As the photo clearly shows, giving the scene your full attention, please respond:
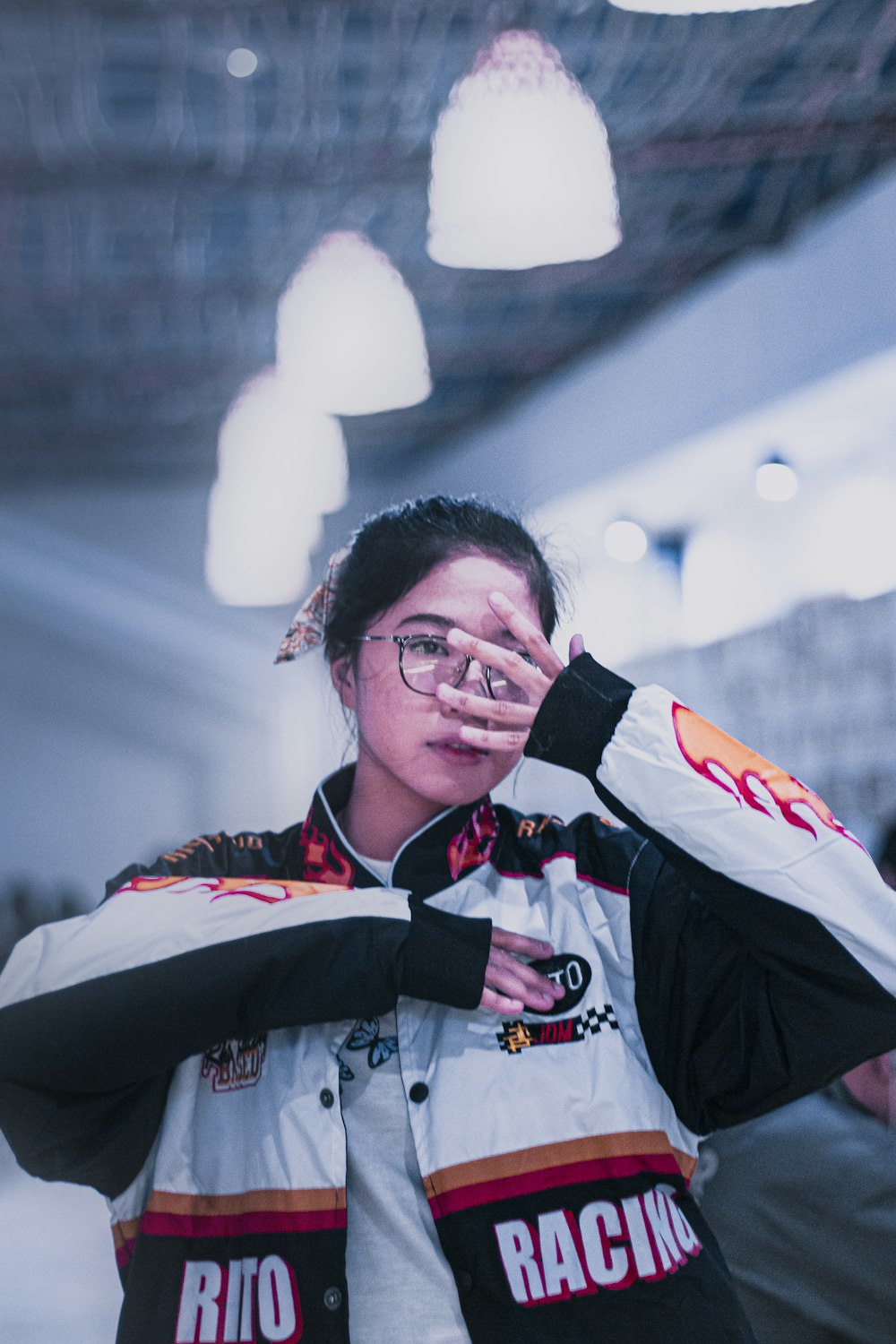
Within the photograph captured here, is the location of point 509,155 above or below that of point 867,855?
above

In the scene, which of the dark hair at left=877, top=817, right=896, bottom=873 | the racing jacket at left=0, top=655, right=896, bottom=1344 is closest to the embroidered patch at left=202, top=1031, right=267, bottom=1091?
the racing jacket at left=0, top=655, right=896, bottom=1344

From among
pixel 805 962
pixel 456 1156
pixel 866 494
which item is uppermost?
pixel 866 494

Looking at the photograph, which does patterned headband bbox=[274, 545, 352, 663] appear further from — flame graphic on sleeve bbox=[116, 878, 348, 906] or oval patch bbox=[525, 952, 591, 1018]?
oval patch bbox=[525, 952, 591, 1018]

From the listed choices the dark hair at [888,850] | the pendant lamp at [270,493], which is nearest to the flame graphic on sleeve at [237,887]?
the pendant lamp at [270,493]

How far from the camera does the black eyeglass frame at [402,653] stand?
0.92 metres

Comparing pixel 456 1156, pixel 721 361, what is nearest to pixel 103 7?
pixel 721 361

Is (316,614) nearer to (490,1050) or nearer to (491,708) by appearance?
(491,708)

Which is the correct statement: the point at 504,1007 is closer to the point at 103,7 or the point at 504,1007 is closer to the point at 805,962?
the point at 805,962

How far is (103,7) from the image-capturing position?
71.3 inches

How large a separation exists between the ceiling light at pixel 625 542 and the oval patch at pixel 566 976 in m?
0.82

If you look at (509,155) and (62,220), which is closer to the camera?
(509,155)

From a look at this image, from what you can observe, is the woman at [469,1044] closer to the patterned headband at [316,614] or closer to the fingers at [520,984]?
the fingers at [520,984]

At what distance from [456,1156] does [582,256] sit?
3.20 ft

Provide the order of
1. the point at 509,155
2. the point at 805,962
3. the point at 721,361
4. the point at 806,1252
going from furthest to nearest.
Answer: the point at 721,361, the point at 806,1252, the point at 509,155, the point at 805,962
